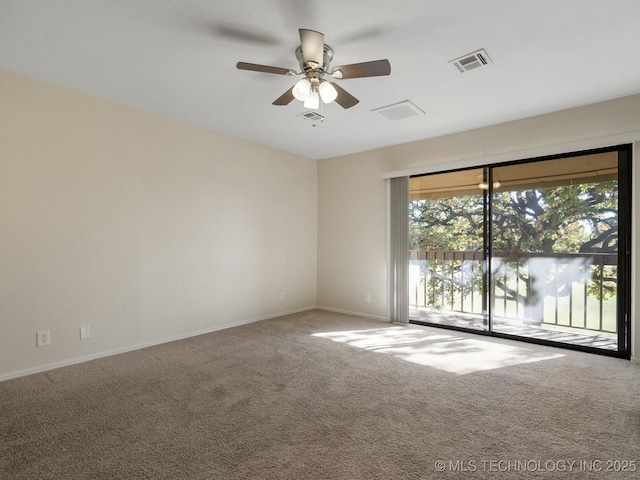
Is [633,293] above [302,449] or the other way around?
above

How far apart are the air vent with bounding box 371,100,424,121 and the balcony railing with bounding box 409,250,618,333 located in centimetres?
190

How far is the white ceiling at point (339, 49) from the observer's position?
1.98 meters

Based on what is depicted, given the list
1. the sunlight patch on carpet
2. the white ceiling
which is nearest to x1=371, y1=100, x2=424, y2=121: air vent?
the white ceiling

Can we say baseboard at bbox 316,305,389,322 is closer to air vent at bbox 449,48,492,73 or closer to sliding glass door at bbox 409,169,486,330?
sliding glass door at bbox 409,169,486,330

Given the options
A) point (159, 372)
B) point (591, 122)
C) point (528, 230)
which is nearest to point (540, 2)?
point (591, 122)

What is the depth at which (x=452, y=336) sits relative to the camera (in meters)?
3.94

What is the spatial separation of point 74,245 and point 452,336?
13.6ft

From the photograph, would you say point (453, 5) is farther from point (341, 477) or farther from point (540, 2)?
point (341, 477)

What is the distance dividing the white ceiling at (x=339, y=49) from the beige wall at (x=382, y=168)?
0.75 ft

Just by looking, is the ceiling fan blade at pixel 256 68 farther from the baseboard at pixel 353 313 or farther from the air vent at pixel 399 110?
the baseboard at pixel 353 313

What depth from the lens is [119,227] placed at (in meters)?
3.30

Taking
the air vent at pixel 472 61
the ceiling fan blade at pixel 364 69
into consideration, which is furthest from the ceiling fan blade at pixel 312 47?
the air vent at pixel 472 61

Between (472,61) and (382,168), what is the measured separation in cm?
230

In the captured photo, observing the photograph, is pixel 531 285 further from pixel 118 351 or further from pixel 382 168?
pixel 118 351
